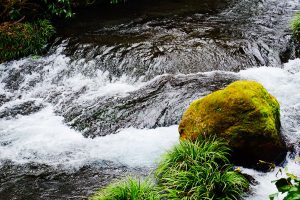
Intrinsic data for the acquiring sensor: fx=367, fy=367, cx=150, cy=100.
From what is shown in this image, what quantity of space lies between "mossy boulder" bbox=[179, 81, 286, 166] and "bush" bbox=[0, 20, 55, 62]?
6452 mm

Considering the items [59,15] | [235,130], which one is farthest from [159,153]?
[59,15]

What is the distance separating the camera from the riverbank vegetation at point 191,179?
213 inches

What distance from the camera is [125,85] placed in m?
9.30

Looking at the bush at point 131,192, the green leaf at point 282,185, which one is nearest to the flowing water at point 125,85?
the bush at point 131,192

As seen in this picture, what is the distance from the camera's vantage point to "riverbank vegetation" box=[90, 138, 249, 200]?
5.40 meters

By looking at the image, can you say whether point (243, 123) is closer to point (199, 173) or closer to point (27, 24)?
point (199, 173)

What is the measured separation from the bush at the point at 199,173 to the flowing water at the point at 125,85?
0.40 meters

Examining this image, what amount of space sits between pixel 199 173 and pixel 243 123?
4.01ft

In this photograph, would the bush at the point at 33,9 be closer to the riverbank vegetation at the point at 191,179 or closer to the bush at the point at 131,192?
the riverbank vegetation at the point at 191,179

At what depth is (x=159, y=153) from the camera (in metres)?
6.78

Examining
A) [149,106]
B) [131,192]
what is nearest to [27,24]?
[149,106]

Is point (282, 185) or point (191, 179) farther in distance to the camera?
point (191, 179)

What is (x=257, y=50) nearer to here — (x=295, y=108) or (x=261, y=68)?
(x=261, y=68)

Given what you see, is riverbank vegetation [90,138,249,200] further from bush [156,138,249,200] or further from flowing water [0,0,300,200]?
flowing water [0,0,300,200]
